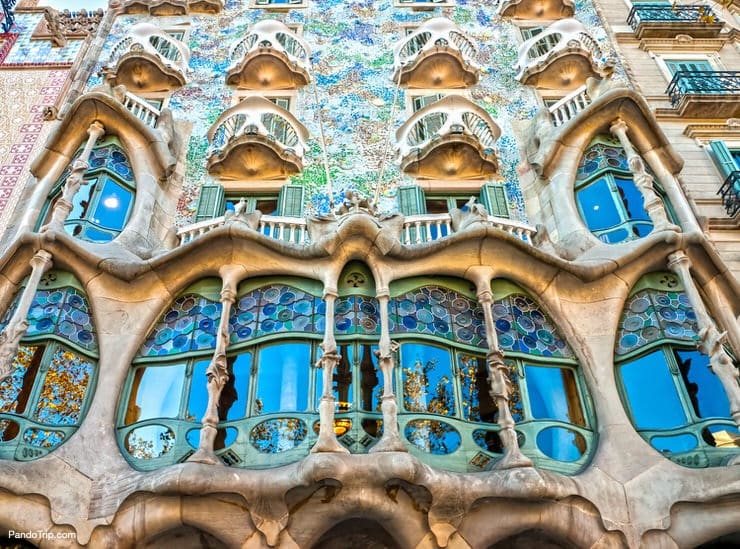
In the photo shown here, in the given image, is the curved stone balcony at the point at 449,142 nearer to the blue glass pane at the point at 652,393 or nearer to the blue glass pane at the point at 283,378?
the blue glass pane at the point at 652,393

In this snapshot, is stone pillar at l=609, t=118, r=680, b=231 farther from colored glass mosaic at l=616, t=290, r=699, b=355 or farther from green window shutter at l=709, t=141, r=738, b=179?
green window shutter at l=709, t=141, r=738, b=179

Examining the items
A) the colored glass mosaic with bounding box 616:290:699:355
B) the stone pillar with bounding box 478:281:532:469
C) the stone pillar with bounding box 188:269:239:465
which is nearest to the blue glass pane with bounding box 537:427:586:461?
the stone pillar with bounding box 478:281:532:469

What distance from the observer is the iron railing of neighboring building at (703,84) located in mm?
13988

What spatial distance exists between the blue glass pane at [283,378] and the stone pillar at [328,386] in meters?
0.35

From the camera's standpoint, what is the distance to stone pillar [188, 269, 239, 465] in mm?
7922

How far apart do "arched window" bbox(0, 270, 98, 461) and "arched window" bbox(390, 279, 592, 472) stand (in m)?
4.34

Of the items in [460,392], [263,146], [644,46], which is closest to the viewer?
[460,392]

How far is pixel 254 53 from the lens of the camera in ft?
48.3

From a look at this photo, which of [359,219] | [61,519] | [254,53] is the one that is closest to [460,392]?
[359,219]

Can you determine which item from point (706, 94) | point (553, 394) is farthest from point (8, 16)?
point (706, 94)

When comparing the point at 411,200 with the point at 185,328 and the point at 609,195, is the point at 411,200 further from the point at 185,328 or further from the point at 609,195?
the point at 185,328

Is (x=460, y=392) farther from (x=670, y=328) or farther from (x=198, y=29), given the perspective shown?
(x=198, y=29)

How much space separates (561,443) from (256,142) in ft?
24.6

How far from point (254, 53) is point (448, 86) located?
4.33m
